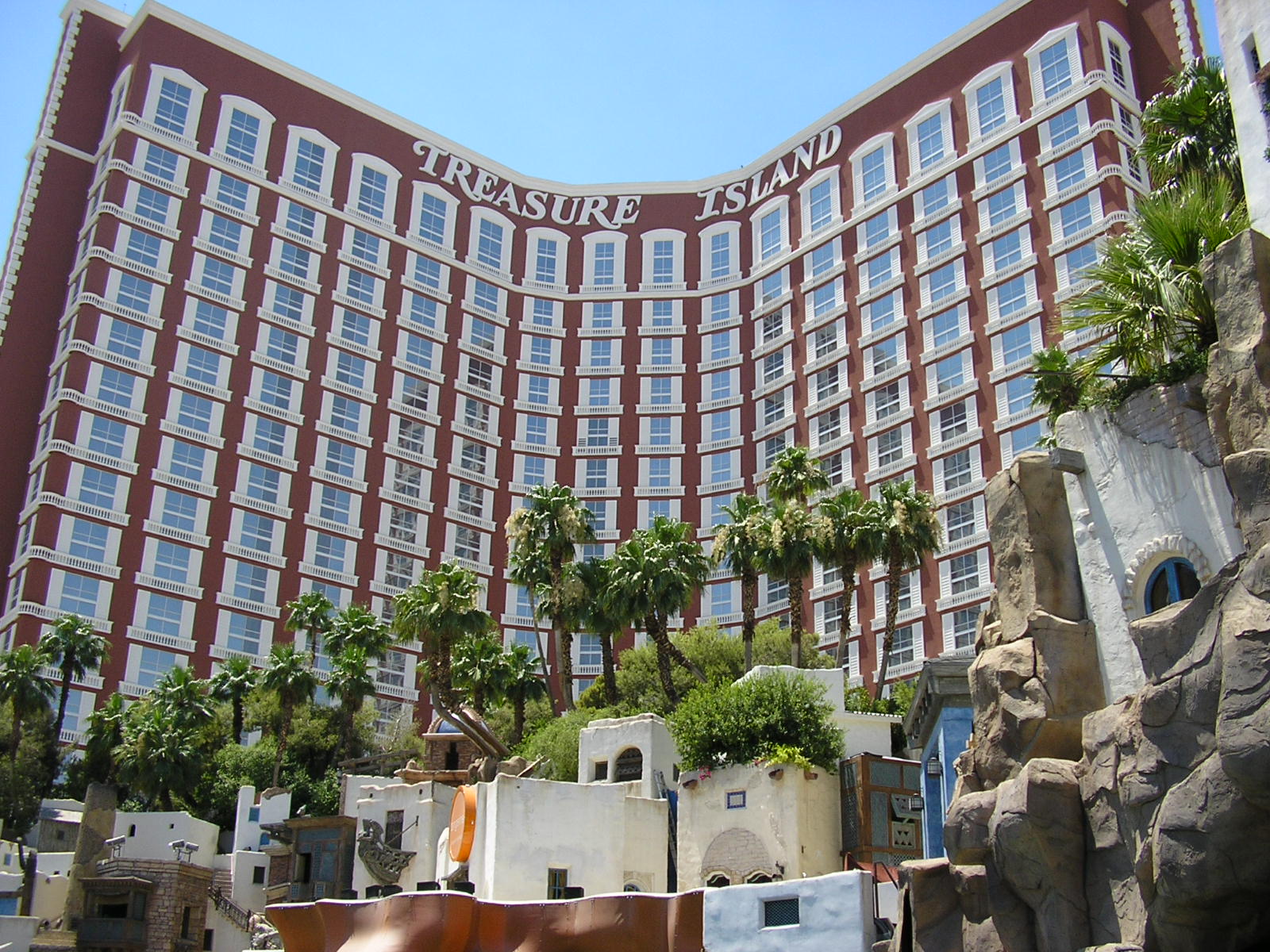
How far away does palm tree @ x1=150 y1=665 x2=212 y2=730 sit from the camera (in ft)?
200

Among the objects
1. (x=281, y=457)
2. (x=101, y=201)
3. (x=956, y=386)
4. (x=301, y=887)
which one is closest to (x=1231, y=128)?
(x=301, y=887)

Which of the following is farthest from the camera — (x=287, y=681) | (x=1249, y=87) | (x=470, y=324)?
(x=470, y=324)

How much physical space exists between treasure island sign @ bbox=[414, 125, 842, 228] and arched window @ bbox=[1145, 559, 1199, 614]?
2808 inches

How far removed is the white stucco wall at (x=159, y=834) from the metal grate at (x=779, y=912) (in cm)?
3339

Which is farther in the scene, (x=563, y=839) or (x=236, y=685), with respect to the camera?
(x=236, y=685)

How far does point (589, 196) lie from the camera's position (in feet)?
339

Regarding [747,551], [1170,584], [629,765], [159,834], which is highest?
[747,551]

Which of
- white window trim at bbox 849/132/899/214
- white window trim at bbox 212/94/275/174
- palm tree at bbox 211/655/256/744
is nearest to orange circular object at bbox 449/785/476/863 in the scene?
palm tree at bbox 211/655/256/744

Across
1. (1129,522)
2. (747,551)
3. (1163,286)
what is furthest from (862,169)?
(1129,522)

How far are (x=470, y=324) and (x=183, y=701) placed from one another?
41331 millimetres

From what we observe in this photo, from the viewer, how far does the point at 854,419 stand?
274 ft

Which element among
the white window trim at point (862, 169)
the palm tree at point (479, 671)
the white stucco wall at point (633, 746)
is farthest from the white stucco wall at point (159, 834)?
the white window trim at point (862, 169)

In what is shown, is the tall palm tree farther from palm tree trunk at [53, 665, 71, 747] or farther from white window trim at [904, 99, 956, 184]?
white window trim at [904, 99, 956, 184]

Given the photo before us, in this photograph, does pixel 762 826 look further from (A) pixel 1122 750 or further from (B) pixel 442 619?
(B) pixel 442 619
